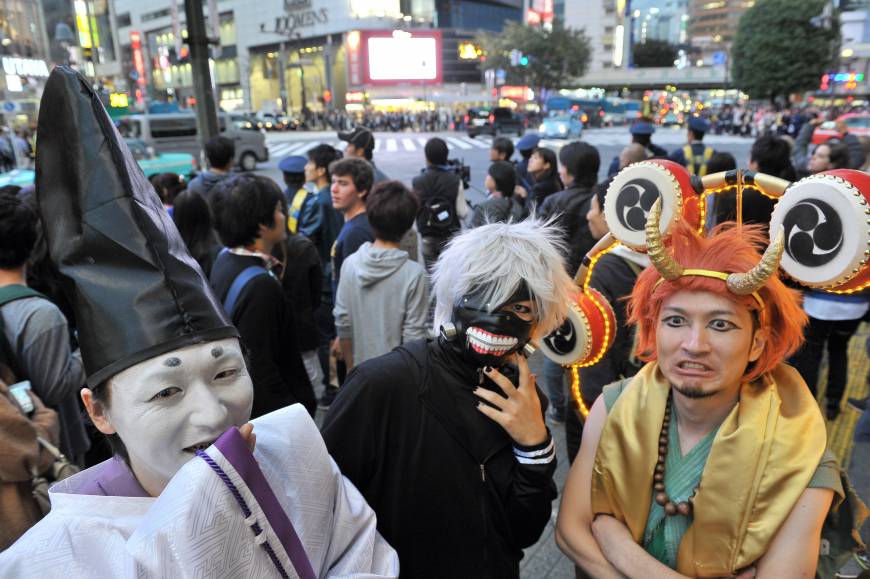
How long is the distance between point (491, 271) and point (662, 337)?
520 millimetres

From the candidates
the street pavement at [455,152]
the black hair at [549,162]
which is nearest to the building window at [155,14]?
the street pavement at [455,152]

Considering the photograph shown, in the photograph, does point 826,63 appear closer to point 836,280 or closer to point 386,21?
point 386,21

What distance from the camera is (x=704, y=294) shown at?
150cm

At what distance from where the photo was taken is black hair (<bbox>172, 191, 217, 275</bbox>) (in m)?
3.29

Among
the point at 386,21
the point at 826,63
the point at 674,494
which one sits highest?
the point at 386,21

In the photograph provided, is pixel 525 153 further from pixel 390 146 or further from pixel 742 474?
pixel 390 146

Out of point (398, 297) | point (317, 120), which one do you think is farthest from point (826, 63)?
point (398, 297)

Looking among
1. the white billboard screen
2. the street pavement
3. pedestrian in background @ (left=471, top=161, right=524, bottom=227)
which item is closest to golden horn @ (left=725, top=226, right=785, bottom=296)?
pedestrian in background @ (left=471, top=161, right=524, bottom=227)

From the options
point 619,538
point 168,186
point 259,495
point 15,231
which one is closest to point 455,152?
point 168,186

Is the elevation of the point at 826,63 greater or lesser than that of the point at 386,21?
lesser

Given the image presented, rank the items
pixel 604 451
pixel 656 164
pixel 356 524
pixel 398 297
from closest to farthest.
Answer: pixel 356 524 → pixel 604 451 → pixel 656 164 → pixel 398 297

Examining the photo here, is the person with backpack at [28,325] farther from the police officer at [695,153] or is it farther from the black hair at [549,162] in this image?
the police officer at [695,153]

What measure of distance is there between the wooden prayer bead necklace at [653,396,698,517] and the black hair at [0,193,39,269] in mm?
2363

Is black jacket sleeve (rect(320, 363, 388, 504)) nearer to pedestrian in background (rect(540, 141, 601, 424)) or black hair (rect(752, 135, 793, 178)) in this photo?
pedestrian in background (rect(540, 141, 601, 424))
